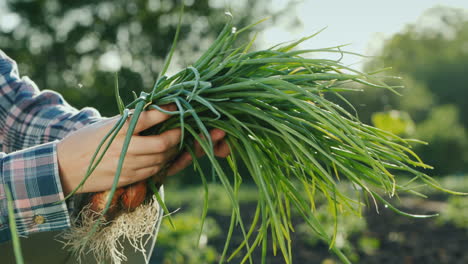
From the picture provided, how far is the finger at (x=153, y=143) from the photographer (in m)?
0.80

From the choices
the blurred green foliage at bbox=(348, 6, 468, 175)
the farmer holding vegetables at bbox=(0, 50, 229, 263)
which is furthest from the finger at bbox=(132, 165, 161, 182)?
the blurred green foliage at bbox=(348, 6, 468, 175)

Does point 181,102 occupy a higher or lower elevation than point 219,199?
higher

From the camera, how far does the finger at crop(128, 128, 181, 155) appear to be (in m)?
0.80

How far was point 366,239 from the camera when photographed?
150 inches

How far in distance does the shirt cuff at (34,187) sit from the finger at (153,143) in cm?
17

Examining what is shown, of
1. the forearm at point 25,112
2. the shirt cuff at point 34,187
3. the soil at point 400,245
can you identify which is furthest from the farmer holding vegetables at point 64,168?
the soil at point 400,245

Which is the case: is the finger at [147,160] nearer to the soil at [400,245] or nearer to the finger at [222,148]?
the finger at [222,148]

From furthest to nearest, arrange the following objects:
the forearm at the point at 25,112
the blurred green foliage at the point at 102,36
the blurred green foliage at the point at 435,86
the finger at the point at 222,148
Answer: the blurred green foliage at the point at 435,86
the blurred green foliage at the point at 102,36
the forearm at the point at 25,112
the finger at the point at 222,148

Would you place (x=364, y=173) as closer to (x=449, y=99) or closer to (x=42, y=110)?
(x=42, y=110)

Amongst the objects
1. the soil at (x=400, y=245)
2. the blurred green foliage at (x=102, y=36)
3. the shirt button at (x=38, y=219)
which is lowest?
the soil at (x=400, y=245)

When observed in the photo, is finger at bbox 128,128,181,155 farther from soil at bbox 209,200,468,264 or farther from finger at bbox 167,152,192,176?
soil at bbox 209,200,468,264

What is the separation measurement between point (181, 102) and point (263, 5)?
39.8ft

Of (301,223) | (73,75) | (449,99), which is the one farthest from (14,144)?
(449,99)

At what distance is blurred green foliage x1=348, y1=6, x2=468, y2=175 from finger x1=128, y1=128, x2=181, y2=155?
1275 cm
